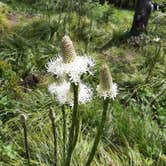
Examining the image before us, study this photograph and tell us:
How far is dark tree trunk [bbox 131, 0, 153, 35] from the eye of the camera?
10.9m

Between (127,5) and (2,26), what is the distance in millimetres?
9007

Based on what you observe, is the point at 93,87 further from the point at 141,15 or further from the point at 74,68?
the point at 74,68

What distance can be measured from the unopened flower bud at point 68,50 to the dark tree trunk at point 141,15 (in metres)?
8.29

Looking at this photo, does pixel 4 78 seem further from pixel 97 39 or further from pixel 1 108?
pixel 97 39

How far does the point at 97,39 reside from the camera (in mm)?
10711

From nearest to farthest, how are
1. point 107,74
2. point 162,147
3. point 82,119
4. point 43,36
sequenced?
point 107,74, point 162,147, point 82,119, point 43,36

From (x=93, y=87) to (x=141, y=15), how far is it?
430 cm

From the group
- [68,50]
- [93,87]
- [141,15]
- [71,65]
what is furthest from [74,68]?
[141,15]

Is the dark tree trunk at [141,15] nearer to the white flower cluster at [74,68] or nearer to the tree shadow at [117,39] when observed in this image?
the tree shadow at [117,39]

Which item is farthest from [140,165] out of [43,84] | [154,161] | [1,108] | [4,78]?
[4,78]

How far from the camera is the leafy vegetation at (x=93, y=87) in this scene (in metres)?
5.23

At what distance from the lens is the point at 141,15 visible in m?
11.1

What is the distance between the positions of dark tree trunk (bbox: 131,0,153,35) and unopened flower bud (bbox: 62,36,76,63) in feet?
27.2

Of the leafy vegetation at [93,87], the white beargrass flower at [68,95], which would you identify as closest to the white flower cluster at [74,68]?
the white beargrass flower at [68,95]
